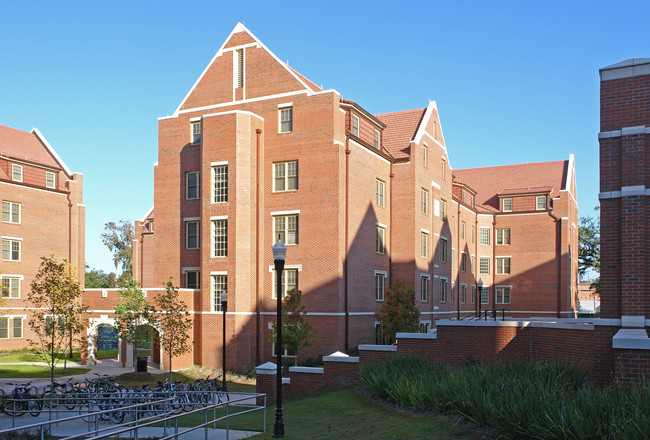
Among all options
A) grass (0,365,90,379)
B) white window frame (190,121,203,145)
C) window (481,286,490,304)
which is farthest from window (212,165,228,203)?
window (481,286,490,304)

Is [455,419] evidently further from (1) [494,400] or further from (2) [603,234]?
(2) [603,234]

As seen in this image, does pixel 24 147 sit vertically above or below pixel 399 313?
above

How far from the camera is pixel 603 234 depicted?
648 inches

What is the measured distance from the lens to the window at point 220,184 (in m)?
35.8

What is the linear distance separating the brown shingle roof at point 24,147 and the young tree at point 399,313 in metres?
32.5

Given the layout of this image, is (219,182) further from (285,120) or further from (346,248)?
(346,248)

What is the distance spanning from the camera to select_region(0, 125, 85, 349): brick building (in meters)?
46.8

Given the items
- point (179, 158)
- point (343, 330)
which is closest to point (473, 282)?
point (343, 330)

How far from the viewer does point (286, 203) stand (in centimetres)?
3612

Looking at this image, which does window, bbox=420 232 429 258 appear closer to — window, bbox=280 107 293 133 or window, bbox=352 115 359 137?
window, bbox=352 115 359 137

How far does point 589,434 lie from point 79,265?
48.1 meters

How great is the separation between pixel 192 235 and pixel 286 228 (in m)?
6.39

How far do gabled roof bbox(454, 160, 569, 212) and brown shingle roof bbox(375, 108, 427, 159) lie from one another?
22.7 metres

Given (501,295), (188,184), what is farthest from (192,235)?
(501,295)
